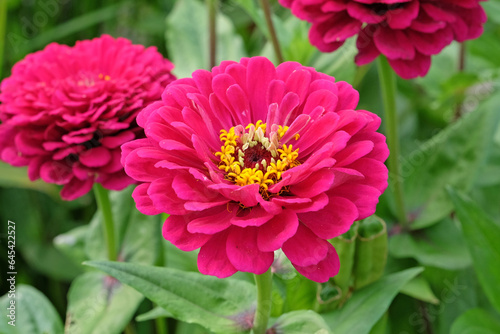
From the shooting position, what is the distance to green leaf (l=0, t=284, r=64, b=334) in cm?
64

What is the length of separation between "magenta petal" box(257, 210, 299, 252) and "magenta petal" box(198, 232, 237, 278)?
0.03 m

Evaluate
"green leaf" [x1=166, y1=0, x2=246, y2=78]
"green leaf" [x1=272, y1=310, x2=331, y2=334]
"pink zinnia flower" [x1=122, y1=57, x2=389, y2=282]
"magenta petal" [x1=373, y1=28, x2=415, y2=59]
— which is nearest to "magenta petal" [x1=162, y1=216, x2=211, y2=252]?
"pink zinnia flower" [x1=122, y1=57, x2=389, y2=282]

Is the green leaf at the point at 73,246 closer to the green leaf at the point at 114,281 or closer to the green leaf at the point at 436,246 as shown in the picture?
the green leaf at the point at 114,281

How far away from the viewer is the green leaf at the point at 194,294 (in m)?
0.46

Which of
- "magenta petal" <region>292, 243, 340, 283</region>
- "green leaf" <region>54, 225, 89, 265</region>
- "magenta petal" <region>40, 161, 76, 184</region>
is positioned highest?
"magenta petal" <region>292, 243, 340, 283</region>

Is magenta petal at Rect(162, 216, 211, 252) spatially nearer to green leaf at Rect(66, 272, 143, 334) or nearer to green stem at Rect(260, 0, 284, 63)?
green leaf at Rect(66, 272, 143, 334)

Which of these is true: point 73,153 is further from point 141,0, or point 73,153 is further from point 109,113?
point 141,0

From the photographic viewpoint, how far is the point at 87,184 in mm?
532

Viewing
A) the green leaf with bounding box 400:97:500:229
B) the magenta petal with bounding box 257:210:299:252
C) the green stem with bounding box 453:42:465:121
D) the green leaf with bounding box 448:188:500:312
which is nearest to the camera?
the magenta petal with bounding box 257:210:299:252

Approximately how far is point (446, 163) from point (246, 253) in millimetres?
409

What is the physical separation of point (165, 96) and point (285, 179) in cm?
11

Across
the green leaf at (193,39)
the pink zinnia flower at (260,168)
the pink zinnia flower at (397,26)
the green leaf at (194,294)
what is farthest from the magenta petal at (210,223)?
the green leaf at (193,39)

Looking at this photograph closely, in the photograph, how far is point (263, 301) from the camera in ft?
1.44

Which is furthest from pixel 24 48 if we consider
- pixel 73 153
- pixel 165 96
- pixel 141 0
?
pixel 165 96
